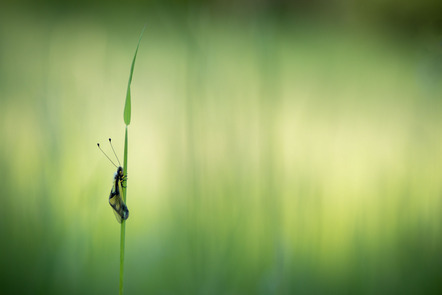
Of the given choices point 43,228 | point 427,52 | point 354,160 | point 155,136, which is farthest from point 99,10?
point 427,52

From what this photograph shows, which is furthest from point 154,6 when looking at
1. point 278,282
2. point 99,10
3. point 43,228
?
point 278,282

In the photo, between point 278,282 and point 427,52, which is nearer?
point 278,282

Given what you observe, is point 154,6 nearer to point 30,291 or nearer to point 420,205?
point 30,291

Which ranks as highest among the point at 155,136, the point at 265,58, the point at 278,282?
the point at 265,58

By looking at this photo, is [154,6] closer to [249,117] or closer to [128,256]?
[249,117]

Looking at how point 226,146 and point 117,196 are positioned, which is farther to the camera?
point 226,146

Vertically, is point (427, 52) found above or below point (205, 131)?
above
